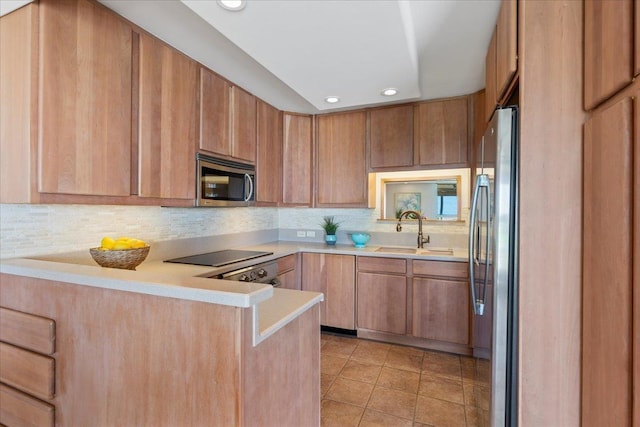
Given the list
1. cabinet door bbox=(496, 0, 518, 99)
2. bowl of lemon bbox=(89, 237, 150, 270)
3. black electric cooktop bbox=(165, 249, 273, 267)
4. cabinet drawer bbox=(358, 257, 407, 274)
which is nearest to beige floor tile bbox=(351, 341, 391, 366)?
cabinet drawer bbox=(358, 257, 407, 274)

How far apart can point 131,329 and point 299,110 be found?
2.75 meters

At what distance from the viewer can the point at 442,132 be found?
2877mm

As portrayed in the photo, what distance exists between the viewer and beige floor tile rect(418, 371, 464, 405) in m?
2.10

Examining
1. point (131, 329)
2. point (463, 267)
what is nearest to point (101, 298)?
point (131, 329)

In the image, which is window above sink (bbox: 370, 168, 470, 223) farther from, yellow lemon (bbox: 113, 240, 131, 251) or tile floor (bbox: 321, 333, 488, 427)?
yellow lemon (bbox: 113, 240, 131, 251)

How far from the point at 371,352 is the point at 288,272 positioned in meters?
1.05

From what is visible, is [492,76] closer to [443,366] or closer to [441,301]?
[441,301]

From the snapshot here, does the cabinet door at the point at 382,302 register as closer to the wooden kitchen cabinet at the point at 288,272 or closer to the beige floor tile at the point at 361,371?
the beige floor tile at the point at 361,371

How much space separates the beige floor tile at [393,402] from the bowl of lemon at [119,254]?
1703 mm

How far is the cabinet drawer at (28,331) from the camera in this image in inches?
49.8

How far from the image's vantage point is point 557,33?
1.20 metres

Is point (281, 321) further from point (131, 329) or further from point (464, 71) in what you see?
point (464, 71)

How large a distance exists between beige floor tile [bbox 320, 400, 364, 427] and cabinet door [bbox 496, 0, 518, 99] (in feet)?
6.61

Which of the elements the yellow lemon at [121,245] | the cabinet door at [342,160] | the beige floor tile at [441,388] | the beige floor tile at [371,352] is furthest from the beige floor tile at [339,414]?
the cabinet door at [342,160]
